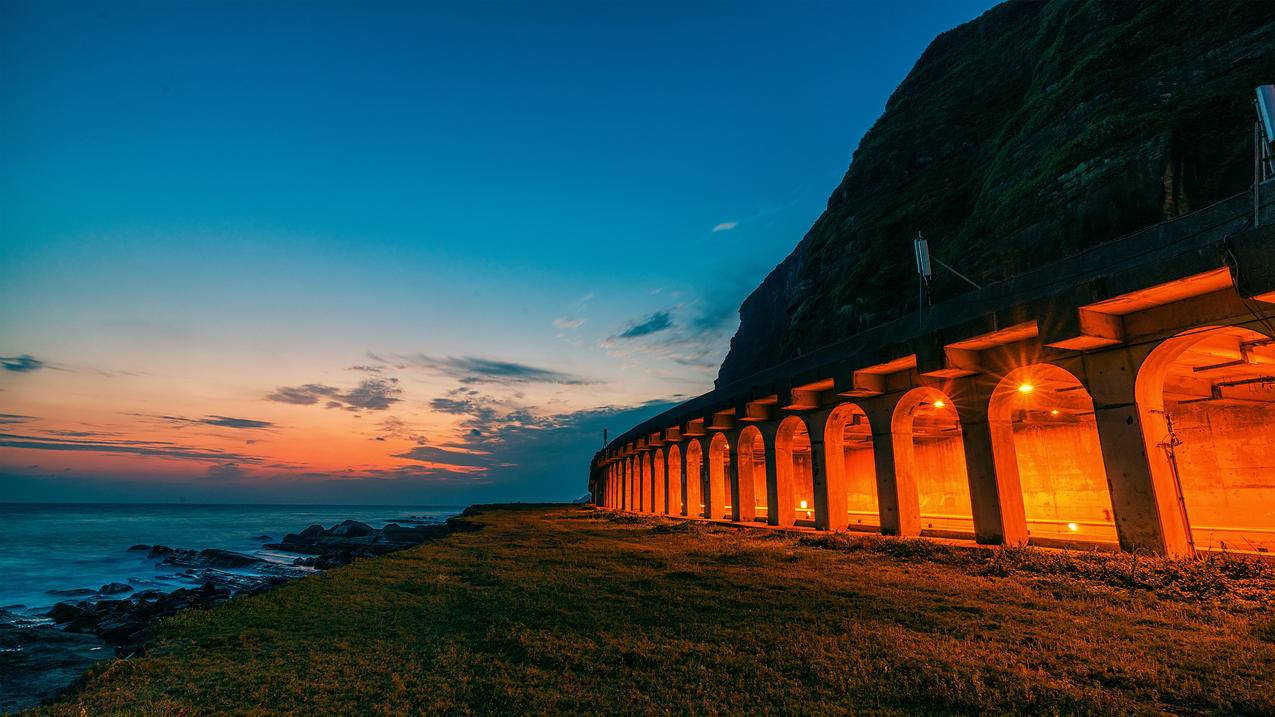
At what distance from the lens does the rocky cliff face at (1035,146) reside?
31.2 meters

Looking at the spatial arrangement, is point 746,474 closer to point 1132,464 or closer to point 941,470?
point 941,470

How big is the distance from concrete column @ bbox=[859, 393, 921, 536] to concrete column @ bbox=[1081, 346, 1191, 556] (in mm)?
5639

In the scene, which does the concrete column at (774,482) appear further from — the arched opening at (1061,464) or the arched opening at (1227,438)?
the arched opening at (1227,438)

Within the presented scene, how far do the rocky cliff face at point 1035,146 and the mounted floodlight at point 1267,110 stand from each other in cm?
2502

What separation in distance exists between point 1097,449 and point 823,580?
16.2 meters

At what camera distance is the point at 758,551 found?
16266 mm

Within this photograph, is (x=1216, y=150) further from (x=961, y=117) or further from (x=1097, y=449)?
(x=961, y=117)

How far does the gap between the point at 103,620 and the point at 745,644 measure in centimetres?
2031

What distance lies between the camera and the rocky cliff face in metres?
31.2

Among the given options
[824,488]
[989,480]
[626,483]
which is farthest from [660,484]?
[989,480]

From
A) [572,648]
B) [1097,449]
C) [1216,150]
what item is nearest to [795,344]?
[1216,150]

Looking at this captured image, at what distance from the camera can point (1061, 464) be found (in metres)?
21.9

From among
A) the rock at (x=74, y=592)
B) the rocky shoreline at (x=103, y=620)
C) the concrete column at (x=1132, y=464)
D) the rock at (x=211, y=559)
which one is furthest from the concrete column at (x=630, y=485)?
the concrete column at (x=1132, y=464)

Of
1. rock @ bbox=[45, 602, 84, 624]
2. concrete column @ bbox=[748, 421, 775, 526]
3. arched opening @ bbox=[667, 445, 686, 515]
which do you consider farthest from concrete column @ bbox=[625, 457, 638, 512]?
rock @ bbox=[45, 602, 84, 624]
